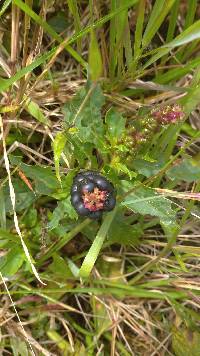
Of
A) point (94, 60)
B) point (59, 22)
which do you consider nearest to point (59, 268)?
point (59, 22)

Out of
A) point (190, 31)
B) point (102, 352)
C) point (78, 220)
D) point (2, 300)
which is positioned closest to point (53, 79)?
point (78, 220)

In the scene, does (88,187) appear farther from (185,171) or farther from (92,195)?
(185,171)

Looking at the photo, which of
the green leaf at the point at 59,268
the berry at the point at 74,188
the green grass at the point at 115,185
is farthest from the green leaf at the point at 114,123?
the green leaf at the point at 59,268

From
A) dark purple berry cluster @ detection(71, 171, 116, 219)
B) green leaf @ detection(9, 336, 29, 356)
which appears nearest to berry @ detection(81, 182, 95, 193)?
dark purple berry cluster @ detection(71, 171, 116, 219)

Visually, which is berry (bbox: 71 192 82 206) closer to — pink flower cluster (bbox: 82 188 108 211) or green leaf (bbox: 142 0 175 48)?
pink flower cluster (bbox: 82 188 108 211)

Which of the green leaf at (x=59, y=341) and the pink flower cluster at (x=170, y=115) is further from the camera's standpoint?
the green leaf at (x=59, y=341)

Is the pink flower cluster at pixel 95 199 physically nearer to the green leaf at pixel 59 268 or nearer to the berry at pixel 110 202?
the berry at pixel 110 202
